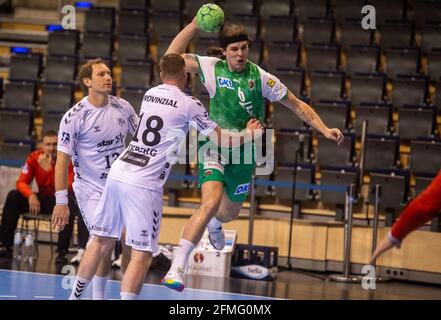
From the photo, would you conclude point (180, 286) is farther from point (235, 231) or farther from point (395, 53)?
point (395, 53)

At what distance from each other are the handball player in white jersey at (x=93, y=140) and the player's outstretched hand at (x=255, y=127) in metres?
1.32

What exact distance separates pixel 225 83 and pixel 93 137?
1.29 metres

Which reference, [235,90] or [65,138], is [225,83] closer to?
[235,90]

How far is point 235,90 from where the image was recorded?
8562mm

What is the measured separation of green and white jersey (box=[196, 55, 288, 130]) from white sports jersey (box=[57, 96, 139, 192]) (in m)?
0.83

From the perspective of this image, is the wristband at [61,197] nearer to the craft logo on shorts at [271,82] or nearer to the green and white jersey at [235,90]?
the green and white jersey at [235,90]

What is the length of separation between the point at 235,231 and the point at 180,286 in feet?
16.9

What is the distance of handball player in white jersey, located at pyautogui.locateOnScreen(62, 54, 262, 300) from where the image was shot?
7730 millimetres

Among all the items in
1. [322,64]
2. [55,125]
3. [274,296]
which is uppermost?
[322,64]

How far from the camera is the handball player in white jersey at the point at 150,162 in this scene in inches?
304

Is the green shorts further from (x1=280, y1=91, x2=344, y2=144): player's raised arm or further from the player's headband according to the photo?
the player's headband

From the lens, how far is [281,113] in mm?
14844

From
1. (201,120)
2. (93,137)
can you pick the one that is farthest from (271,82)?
(93,137)
